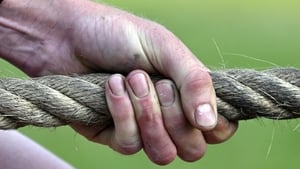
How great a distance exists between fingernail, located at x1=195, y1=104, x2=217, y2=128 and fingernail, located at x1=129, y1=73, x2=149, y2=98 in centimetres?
10

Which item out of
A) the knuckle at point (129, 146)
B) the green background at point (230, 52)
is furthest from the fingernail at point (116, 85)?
the green background at point (230, 52)

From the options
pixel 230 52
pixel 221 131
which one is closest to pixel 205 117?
pixel 221 131

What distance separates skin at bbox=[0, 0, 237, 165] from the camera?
1.82 m

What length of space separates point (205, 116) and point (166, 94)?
0.09m

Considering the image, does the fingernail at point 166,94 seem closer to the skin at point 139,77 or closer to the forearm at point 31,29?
the skin at point 139,77

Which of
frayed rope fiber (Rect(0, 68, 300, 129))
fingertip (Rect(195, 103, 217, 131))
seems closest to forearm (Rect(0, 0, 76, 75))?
frayed rope fiber (Rect(0, 68, 300, 129))

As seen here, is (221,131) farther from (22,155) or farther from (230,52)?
(230,52)

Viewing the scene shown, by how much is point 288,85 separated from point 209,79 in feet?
0.47

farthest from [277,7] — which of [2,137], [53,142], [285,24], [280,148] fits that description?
[2,137]

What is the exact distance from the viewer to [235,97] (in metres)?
1.82

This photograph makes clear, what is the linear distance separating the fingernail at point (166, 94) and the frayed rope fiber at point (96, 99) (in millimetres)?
78

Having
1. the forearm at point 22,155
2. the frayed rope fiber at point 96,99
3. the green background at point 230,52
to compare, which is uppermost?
the frayed rope fiber at point 96,99

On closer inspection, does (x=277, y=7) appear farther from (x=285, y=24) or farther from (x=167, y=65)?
(x=167, y=65)

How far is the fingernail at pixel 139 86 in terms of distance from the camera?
182cm
